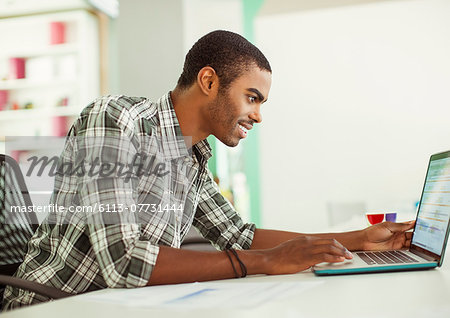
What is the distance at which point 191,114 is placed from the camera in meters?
1.41

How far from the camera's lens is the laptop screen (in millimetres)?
995

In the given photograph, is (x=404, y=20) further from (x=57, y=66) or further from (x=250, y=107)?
(x=250, y=107)

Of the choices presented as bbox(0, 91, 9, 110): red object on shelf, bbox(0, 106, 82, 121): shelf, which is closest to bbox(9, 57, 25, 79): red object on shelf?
bbox(0, 91, 9, 110): red object on shelf

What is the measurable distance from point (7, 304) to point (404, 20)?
4.89m

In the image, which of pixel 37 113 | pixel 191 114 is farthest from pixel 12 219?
pixel 37 113

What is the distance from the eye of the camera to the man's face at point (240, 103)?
1.38m

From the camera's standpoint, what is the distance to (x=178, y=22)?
4656 millimetres

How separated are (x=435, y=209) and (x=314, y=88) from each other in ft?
13.8

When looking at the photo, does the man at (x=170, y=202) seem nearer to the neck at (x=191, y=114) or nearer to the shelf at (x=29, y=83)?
the neck at (x=191, y=114)

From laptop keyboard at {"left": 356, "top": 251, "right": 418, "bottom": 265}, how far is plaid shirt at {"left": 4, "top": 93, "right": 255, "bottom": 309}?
47 centimetres

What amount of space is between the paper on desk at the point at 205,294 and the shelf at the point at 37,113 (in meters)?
4.34

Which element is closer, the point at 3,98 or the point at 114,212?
the point at 114,212

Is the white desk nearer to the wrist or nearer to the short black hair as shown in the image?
the wrist

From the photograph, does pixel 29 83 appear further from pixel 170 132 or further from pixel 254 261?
pixel 254 261
